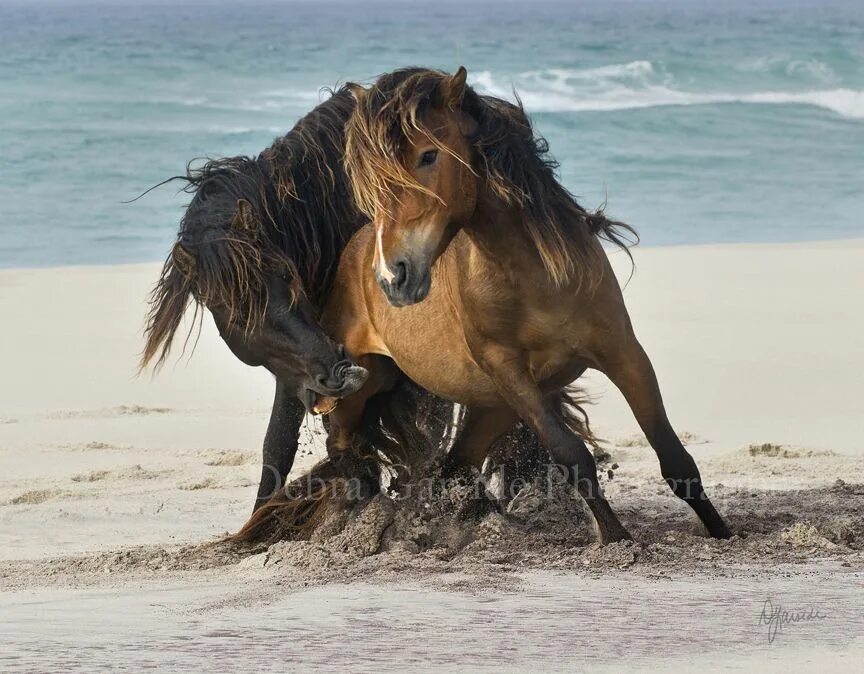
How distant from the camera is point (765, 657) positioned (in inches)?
122

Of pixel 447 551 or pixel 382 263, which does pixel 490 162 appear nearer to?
pixel 382 263

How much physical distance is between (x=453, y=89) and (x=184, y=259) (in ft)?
4.41

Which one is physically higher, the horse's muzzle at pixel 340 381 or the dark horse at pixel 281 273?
the dark horse at pixel 281 273

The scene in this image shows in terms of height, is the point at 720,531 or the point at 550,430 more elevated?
the point at 550,430

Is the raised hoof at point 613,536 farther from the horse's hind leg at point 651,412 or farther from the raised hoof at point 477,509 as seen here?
the raised hoof at point 477,509

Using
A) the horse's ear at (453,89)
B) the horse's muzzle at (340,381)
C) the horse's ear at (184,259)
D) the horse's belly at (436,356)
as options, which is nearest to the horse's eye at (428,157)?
the horse's ear at (453,89)

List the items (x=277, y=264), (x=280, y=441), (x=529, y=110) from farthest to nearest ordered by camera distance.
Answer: (x=529, y=110) < (x=280, y=441) < (x=277, y=264)

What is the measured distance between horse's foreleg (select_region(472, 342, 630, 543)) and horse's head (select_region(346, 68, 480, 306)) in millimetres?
556

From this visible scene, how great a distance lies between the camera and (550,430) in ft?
14.3

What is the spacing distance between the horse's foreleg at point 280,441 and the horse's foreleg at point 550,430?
1181 mm

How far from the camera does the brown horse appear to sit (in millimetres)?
3879

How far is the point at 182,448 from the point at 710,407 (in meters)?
2.90

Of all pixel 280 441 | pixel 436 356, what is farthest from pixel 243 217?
pixel 280 441

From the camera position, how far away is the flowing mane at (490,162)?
388cm
